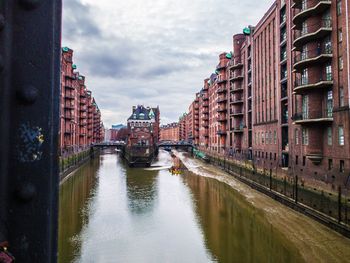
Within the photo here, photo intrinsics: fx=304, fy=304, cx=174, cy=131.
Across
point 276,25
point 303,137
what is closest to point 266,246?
point 303,137

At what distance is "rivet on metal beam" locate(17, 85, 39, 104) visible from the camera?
1348mm

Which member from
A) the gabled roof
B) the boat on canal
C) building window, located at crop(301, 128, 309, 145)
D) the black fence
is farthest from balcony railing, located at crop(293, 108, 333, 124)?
the gabled roof

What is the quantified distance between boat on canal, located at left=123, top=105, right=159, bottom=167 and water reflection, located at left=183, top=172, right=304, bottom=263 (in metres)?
36.3

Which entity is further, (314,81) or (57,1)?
(314,81)

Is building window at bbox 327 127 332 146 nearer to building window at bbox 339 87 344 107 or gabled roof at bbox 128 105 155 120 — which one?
building window at bbox 339 87 344 107

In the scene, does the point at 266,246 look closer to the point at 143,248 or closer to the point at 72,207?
the point at 143,248

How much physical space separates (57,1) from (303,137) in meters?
31.7

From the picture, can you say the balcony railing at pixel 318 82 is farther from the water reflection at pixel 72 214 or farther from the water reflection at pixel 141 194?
the water reflection at pixel 72 214

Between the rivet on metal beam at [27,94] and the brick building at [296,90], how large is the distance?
25.2 m

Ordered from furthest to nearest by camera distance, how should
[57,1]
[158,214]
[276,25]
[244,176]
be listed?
[244,176]
[276,25]
[158,214]
[57,1]

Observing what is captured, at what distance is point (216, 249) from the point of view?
695 inches

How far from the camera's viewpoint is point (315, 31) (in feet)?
87.7

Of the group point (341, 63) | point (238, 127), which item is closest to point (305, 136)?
point (341, 63)

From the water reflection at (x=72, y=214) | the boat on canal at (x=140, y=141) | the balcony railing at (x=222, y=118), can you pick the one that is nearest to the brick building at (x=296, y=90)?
the balcony railing at (x=222, y=118)
